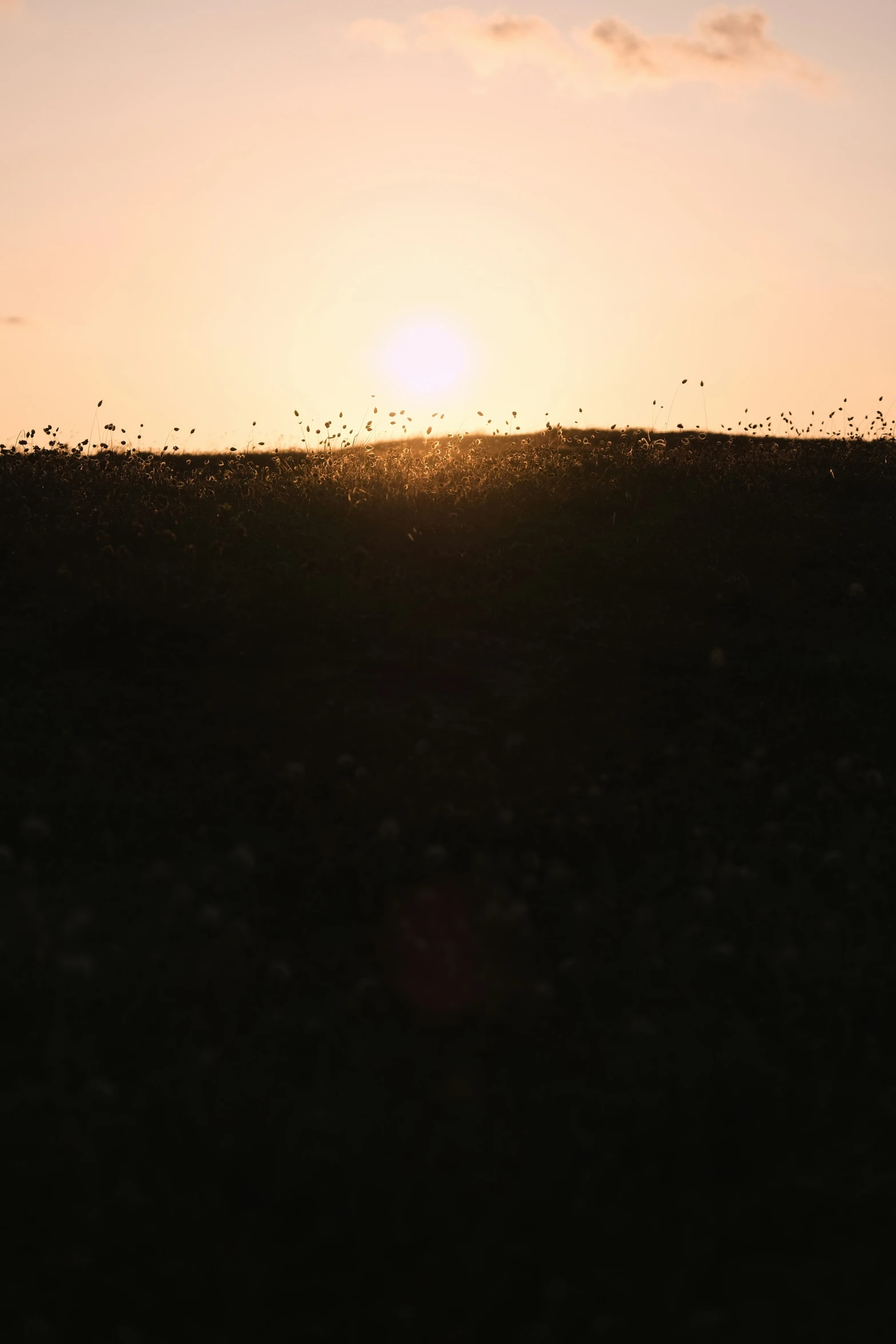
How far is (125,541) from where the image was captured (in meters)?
12.3

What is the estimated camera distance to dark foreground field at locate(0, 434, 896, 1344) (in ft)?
13.2

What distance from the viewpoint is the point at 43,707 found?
Answer: 9102 mm

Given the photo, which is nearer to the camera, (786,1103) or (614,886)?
(786,1103)

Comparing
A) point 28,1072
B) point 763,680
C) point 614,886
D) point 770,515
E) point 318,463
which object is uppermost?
point 28,1072

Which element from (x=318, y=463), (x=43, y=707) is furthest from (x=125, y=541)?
(x=318, y=463)

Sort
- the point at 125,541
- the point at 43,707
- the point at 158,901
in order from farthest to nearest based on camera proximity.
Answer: the point at 125,541
the point at 43,707
the point at 158,901

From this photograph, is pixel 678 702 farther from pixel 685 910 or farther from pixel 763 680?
pixel 685 910

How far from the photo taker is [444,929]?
628 centimetres

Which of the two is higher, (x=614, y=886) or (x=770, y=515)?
(x=614, y=886)

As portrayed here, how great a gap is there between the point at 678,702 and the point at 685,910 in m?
2.93

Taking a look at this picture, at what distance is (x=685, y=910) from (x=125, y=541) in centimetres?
808

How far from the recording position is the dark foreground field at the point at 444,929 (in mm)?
4023

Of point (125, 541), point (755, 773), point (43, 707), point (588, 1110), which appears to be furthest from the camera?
point (125, 541)

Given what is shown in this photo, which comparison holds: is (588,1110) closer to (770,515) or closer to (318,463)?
(770,515)
